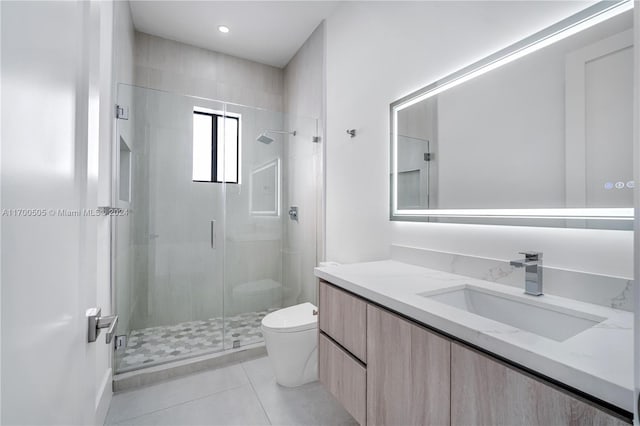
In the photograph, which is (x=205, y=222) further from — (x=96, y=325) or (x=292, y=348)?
(x=96, y=325)

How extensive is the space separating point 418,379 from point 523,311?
45 centimetres

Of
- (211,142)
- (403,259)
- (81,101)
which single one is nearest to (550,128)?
(403,259)

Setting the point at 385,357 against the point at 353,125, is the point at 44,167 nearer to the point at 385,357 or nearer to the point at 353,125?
the point at 385,357

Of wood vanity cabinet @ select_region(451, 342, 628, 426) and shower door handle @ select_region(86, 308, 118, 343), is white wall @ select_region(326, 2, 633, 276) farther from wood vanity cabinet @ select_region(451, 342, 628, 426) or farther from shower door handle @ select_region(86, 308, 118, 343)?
shower door handle @ select_region(86, 308, 118, 343)

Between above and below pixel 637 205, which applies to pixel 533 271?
below

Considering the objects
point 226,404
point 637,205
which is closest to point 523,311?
point 637,205

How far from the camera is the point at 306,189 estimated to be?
2.67 m

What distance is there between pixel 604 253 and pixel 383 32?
63.9 inches

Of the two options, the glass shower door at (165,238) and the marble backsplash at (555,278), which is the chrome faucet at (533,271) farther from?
the glass shower door at (165,238)

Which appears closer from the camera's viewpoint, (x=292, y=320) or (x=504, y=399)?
(x=504, y=399)

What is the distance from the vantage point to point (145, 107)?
2209mm

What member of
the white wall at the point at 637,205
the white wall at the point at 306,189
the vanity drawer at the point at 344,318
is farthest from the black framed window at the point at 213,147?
the white wall at the point at 637,205

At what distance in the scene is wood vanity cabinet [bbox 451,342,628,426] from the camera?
0.58 metres

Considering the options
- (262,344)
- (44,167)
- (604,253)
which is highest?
(44,167)
